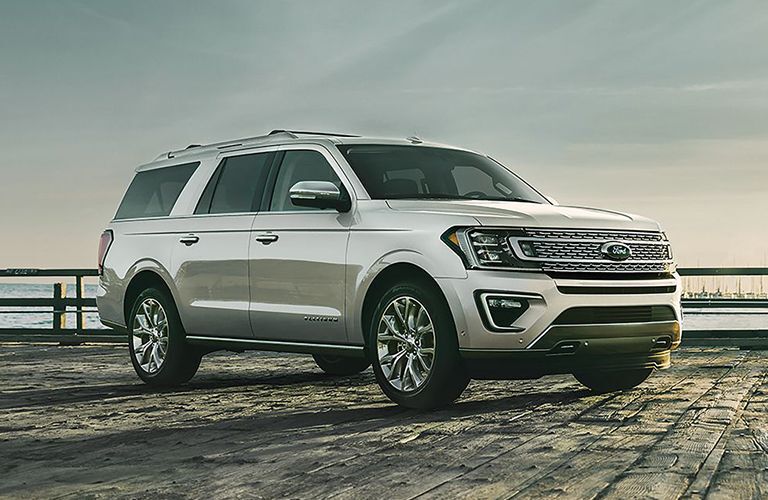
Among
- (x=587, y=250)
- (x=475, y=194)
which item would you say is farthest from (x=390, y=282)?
(x=587, y=250)

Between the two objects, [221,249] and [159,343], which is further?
[159,343]

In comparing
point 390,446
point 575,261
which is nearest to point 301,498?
point 390,446

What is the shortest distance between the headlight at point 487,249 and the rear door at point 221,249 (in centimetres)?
240

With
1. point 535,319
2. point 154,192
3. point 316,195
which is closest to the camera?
point 535,319

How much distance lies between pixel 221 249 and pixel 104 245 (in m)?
2.19

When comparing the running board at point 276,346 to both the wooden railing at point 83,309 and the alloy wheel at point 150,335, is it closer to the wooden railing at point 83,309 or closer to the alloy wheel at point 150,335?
the alloy wheel at point 150,335

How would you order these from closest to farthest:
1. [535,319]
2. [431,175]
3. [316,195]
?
[535,319] < [316,195] < [431,175]

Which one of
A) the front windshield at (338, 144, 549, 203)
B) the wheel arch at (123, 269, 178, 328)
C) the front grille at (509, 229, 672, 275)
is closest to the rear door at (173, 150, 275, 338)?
the wheel arch at (123, 269, 178, 328)

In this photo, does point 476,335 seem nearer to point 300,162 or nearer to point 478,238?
point 478,238

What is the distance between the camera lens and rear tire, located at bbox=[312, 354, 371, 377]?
38.2 ft

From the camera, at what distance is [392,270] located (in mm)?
8523

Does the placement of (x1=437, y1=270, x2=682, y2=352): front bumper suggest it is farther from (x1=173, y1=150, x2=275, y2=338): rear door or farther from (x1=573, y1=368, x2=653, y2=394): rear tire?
(x1=173, y1=150, x2=275, y2=338): rear door

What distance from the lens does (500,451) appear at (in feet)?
21.3

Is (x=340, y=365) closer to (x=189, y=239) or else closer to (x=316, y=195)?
(x=189, y=239)
